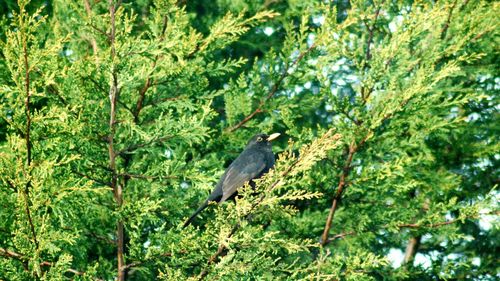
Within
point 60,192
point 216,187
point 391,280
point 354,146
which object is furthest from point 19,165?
point 391,280

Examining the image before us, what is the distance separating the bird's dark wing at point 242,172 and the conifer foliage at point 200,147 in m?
0.13

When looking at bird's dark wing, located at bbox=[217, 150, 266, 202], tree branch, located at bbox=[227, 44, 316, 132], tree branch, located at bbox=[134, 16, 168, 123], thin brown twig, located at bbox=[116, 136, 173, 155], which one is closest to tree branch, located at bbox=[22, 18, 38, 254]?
thin brown twig, located at bbox=[116, 136, 173, 155]

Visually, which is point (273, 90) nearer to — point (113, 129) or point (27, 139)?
point (113, 129)

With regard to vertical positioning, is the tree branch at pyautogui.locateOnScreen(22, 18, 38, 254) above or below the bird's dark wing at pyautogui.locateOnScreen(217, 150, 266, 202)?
above

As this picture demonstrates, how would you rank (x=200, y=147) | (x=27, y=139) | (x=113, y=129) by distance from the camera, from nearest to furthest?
(x=27, y=139) < (x=113, y=129) < (x=200, y=147)

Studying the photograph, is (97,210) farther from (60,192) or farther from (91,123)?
(60,192)

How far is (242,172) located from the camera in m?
6.38

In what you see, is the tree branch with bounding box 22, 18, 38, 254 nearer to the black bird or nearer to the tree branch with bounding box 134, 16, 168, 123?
the tree branch with bounding box 134, 16, 168, 123

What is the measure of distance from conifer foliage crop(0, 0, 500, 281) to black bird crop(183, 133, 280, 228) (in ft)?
0.37

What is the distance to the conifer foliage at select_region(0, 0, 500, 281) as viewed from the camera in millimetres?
4711

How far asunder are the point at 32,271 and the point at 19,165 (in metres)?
0.75

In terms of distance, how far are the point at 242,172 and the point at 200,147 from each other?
3.03 ft

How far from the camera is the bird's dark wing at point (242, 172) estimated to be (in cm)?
625

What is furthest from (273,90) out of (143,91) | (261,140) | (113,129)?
(113,129)
